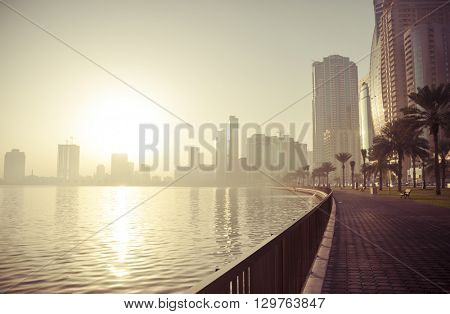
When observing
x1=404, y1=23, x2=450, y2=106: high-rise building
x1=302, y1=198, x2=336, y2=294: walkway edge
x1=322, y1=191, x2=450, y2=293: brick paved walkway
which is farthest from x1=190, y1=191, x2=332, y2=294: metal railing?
x1=404, y1=23, x2=450, y2=106: high-rise building

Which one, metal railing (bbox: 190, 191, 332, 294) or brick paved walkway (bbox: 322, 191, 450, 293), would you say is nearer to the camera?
metal railing (bbox: 190, 191, 332, 294)

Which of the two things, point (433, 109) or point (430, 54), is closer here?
point (433, 109)

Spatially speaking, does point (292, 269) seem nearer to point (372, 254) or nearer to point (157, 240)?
point (372, 254)

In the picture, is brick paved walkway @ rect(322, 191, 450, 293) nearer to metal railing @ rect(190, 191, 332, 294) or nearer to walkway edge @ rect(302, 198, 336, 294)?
walkway edge @ rect(302, 198, 336, 294)

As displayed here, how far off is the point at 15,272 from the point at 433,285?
17.6 m

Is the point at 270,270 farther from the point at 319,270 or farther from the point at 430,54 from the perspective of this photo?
the point at 430,54

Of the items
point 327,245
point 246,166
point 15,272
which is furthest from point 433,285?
point 246,166

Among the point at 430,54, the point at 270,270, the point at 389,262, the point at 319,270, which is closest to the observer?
the point at 270,270

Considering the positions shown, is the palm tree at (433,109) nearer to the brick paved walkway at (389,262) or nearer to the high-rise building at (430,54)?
the brick paved walkway at (389,262)

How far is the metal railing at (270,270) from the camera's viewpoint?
3135 millimetres

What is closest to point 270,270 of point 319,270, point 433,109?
point 319,270

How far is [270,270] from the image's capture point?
4586mm

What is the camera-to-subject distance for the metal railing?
A: 313 centimetres

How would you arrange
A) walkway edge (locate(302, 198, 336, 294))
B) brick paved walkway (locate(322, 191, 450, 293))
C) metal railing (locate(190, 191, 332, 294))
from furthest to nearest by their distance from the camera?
brick paved walkway (locate(322, 191, 450, 293))
walkway edge (locate(302, 198, 336, 294))
metal railing (locate(190, 191, 332, 294))
